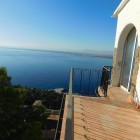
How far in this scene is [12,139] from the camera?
7.31 metres

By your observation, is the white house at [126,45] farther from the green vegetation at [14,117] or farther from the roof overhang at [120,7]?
the green vegetation at [14,117]

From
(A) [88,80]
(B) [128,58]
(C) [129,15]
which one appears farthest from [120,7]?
(A) [88,80]

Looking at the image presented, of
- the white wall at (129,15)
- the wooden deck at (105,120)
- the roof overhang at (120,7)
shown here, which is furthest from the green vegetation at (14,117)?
the roof overhang at (120,7)

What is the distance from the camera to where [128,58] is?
846cm

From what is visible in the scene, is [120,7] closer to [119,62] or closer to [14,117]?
[119,62]

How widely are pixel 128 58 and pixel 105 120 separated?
14.9ft

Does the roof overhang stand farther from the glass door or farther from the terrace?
the terrace

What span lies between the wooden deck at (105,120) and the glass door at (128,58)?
229 centimetres

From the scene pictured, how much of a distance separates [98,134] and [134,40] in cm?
510

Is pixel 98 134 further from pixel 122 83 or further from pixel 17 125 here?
pixel 122 83

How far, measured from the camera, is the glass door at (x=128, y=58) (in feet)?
26.3

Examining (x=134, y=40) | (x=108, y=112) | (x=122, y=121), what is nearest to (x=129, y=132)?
(x=122, y=121)

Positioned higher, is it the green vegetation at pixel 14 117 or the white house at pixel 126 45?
the white house at pixel 126 45

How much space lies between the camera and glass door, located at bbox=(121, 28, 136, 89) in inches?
316
